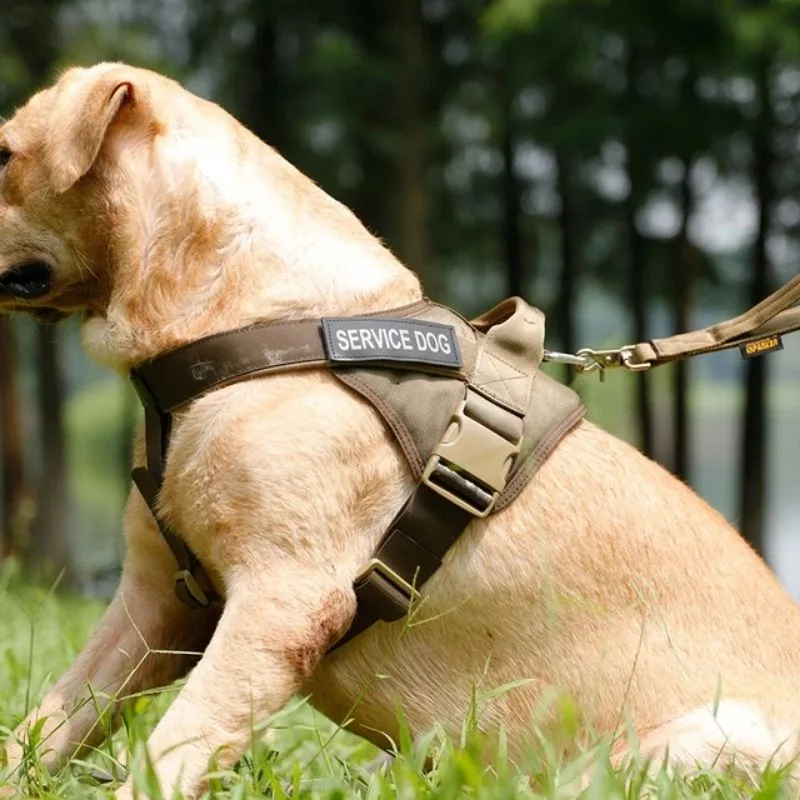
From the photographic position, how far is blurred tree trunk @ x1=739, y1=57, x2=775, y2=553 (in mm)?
13648

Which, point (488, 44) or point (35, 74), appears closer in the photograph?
point (488, 44)

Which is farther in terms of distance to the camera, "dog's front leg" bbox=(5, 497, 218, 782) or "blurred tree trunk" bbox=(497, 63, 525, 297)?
"blurred tree trunk" bbox=(497, 63, 525, 297)

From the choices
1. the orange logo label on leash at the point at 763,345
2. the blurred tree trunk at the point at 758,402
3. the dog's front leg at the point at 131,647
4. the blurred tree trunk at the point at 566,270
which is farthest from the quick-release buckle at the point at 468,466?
the blurred tree trunk at the point at 566,270

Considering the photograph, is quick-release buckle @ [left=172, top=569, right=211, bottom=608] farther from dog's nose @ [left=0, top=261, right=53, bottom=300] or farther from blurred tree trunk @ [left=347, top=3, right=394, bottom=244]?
blurred tree trunk @ [left=347, top=3, right=394, bottom=244]

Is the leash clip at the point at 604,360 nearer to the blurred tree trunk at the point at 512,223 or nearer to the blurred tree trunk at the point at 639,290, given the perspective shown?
the blurred tree trunk at the point at 639,290

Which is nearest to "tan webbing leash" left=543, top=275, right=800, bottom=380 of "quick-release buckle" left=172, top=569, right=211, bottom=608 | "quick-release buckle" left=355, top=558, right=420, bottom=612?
"quick-release buckle" left=355, top=558, right=420, bottom=612

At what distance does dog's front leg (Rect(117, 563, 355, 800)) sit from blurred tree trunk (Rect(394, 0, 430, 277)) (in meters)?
9.41

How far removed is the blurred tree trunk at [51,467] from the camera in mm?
17766

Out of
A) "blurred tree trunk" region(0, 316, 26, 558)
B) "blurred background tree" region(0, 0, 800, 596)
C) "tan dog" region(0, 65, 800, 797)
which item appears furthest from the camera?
"blurred tree trunk" region(0, 316, 26, 558)

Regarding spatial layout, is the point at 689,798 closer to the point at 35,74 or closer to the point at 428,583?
the point at 428,583

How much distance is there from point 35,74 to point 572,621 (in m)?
13.9

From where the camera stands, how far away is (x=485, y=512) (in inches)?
113

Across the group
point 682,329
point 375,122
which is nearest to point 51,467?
point 375,122

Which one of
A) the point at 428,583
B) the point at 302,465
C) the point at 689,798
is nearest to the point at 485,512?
the point at 428,583
